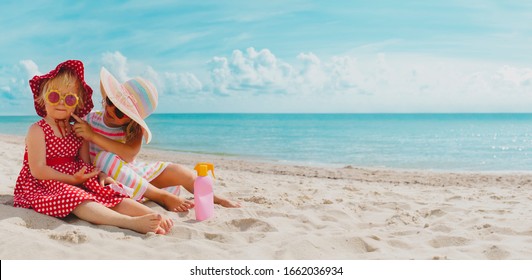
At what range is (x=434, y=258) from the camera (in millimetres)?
3064

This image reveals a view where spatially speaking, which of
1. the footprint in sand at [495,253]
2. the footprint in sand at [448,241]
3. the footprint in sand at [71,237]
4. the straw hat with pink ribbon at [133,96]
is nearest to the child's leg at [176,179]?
the straw hat with pink ribbon at [133,96]

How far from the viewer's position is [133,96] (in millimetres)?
4055

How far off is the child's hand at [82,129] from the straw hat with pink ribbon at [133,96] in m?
0.29

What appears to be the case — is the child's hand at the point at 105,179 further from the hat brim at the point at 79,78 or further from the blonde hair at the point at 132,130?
the hat brim at the point at 79,78

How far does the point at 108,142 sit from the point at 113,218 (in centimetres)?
72

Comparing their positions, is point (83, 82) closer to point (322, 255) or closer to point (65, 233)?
point (65, 233)

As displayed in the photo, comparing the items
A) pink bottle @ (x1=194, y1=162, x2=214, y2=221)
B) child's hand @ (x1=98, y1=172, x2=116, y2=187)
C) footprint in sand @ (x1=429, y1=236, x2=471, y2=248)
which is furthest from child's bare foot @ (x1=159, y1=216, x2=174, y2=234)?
footprint in sand @ (x1=429, y1=236, x2=471, y2=248)

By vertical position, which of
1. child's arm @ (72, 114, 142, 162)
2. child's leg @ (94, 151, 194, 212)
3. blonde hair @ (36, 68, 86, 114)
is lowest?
child's leg @ (94, 151, 194, 212)

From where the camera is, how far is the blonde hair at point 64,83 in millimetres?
3748

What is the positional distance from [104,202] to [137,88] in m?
1.00

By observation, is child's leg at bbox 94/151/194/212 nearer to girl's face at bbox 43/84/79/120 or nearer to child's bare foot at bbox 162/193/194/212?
child's bare foot at bbox 162/193/194/212

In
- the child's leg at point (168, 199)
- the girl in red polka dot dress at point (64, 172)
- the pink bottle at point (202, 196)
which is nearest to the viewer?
the girl in red polka dot dress at point (64, 172)

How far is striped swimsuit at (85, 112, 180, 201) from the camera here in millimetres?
3998

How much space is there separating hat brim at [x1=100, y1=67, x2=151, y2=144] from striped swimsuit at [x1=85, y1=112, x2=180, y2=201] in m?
0.28
